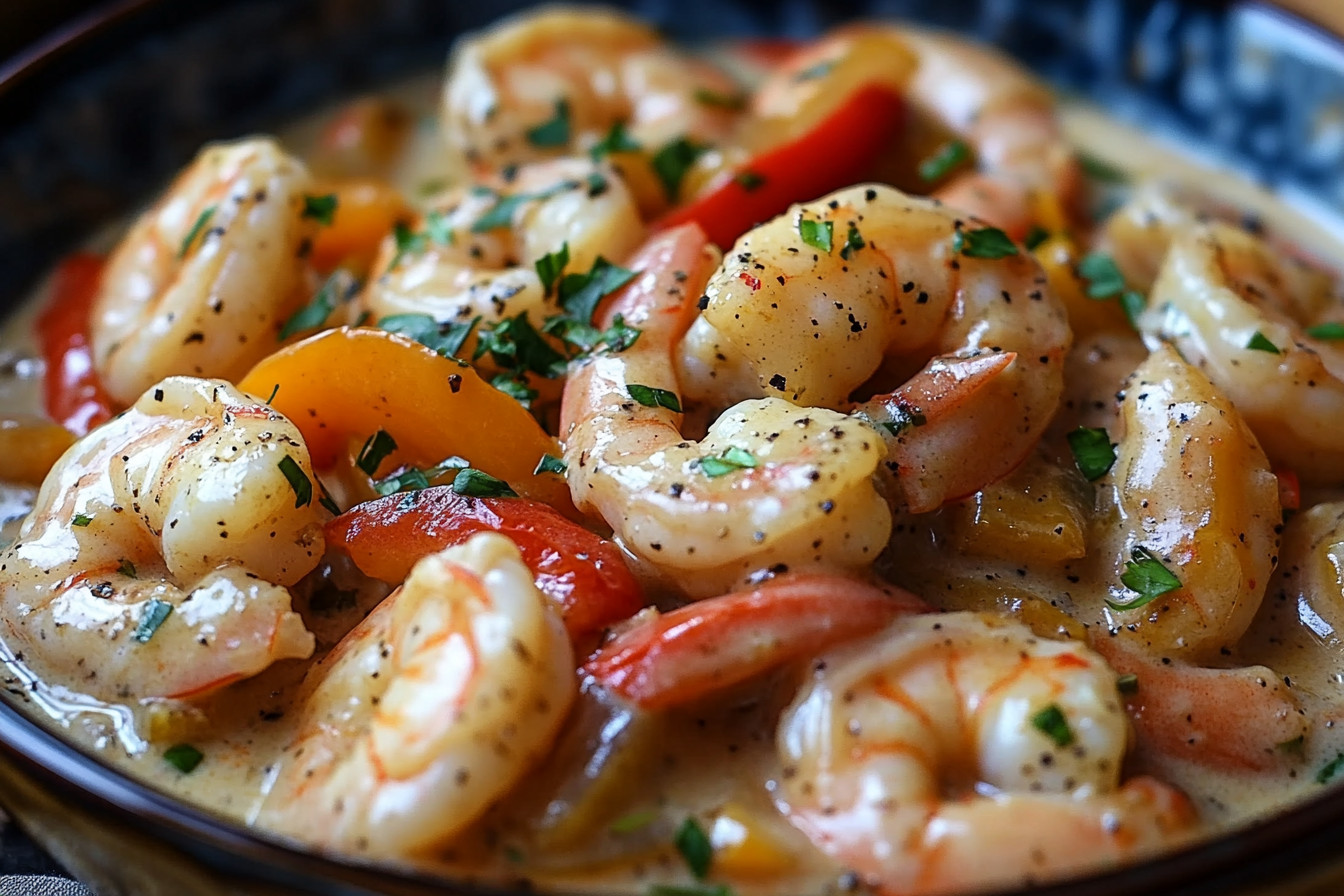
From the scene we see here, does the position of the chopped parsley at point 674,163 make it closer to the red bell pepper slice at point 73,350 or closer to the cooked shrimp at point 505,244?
the cooked shrimp at point 505,244

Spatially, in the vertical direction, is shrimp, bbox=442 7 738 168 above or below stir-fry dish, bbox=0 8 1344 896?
above

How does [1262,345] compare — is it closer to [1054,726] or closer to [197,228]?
[1054,726]

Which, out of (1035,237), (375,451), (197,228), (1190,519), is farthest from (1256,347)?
(197,228)

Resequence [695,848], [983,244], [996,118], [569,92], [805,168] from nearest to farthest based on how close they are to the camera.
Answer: [695,848]
[983,244]
[805,168]
[569,92]
[996,118]

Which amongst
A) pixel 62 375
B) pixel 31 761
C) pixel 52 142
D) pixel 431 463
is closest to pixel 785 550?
pixel 431 463

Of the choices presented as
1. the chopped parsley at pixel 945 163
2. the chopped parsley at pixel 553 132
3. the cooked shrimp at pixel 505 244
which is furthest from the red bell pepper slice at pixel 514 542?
the chopped parsley at pixel 945 163

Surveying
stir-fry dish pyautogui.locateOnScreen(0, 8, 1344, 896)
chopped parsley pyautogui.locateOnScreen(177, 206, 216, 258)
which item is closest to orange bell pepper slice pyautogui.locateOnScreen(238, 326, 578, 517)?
stir-fry dish pyautogui.locateOnScreen(0, 8, 1344, 896)

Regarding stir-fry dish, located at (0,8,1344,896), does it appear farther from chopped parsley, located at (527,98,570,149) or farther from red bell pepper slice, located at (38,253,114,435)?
chopped parsley, located at (527,98,570,149)

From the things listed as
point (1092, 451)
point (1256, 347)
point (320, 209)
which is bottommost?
point (1092, 451)

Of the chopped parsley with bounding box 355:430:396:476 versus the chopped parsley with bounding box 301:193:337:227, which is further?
the chopped parsley with bounding box 301:193:337:227
